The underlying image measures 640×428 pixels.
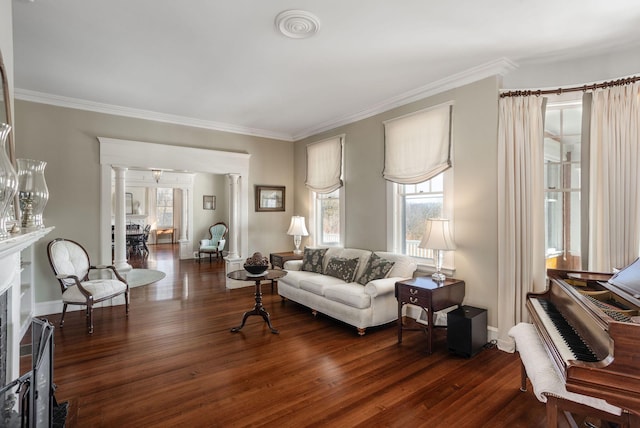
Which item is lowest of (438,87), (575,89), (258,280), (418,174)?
(258,280)

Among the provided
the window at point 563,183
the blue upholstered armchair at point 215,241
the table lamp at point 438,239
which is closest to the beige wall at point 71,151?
the table lamp at point 438,239

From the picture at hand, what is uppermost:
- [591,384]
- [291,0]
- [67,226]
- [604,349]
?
[291,0]

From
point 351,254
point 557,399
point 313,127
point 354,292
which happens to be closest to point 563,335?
point 557,399

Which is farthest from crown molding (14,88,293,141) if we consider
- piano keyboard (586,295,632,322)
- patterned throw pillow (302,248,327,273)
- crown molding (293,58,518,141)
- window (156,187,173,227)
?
window (156,187,173,227)

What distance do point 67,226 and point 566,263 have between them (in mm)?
6041

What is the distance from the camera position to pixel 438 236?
3.44 meters

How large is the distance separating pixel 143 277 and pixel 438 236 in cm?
618

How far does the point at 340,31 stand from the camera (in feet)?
8.92

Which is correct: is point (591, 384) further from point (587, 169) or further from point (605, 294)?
point (587, 169)

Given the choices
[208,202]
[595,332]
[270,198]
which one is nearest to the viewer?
[595,332]

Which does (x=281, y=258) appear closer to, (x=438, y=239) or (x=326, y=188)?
(x=326, y=188)

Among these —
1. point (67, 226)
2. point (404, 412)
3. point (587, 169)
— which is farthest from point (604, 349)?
point (67, 226)

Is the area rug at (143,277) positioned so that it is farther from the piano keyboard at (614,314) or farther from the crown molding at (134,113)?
the piano keyboard at (614,314)

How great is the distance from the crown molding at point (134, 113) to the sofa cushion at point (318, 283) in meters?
3.04
